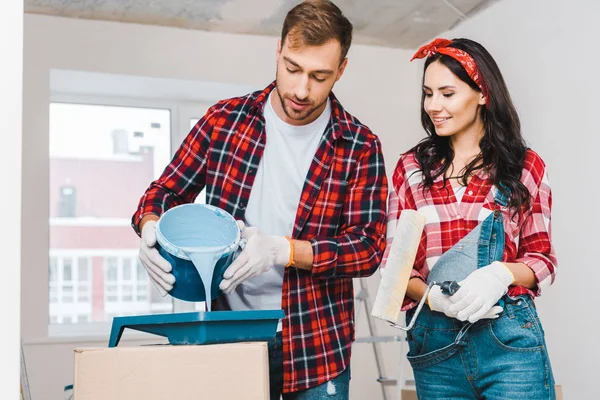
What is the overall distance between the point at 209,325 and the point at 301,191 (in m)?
0.52

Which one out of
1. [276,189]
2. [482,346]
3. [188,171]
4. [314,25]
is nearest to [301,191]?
[276,189]

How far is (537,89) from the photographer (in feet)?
11.1

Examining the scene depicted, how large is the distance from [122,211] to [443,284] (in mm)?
3047

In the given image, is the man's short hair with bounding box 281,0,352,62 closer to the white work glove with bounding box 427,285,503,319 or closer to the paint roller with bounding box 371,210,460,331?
the paint roller with bounding box 371,210,460,331

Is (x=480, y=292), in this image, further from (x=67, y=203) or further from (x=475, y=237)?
(x=67, y=203)

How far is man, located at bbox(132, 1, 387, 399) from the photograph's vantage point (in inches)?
61.0

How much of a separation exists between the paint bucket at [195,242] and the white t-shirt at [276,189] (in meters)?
0.17

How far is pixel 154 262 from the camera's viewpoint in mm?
1380

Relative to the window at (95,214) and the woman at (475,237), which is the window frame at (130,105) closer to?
the window at (95,214)

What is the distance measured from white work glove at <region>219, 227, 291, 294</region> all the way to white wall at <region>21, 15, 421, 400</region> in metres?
2.45

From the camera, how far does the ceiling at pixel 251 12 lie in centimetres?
374
